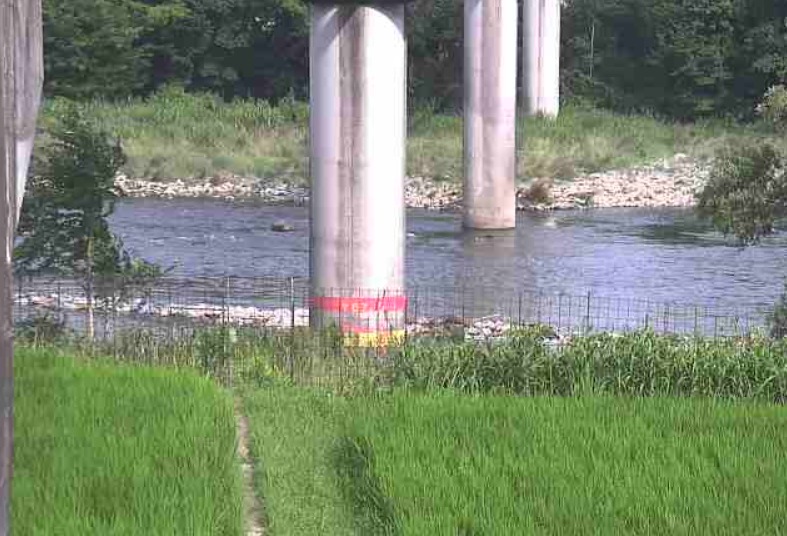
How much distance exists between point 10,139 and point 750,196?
10838mm

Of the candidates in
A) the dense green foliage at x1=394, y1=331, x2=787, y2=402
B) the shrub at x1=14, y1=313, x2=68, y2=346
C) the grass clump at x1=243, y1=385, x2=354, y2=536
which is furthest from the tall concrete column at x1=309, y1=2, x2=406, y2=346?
the grass clump at x1=243, y1=385, x2=354, y2=536

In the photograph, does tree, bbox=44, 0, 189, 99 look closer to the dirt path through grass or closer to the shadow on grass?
the dirt path through grass

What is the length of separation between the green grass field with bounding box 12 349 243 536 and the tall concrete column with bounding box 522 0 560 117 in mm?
35024

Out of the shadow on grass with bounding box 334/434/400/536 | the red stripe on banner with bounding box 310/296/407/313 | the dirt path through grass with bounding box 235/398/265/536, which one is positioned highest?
the red stripe on banner with bounding box 310/296/407/313

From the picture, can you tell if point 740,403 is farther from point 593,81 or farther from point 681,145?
point 593,81

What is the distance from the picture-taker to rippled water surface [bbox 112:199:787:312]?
81.2 feet

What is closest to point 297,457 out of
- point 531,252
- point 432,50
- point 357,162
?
point 357,162

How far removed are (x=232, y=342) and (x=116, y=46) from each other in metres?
39.8

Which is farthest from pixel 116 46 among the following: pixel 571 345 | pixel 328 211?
pixel 571 345

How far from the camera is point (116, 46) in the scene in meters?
51.5

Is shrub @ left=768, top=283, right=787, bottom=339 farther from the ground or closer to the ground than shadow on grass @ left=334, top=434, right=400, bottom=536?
farther from the ground

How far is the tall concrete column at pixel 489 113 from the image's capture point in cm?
3309

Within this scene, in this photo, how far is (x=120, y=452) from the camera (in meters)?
8.86

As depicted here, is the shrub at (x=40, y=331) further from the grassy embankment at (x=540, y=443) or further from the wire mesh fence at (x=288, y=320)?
the grassy embankment at (x=540, y=443)
